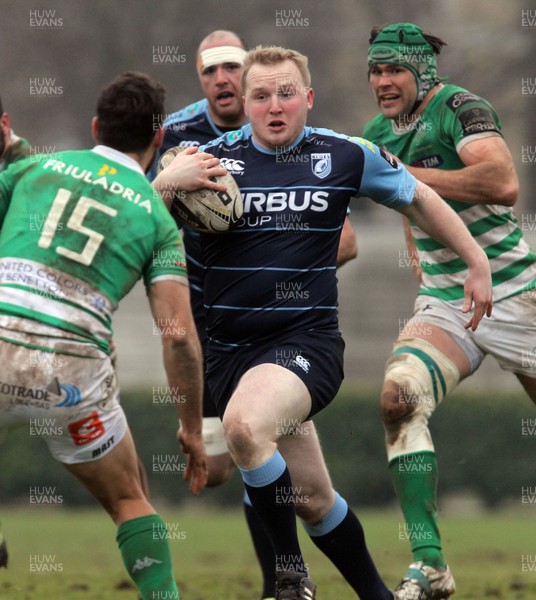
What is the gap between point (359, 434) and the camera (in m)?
17.2

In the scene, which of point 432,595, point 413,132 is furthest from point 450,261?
point 432,595

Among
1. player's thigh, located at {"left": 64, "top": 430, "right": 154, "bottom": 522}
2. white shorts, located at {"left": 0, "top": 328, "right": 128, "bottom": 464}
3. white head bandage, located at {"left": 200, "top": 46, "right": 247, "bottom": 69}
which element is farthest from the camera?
white head bandage, located at {"left": 200, "top": 46, "right": 247, "bottom": 69}

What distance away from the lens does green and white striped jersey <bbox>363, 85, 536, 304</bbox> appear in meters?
7.35

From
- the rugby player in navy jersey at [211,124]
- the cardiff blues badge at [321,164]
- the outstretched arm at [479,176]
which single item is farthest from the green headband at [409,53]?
the cardiff blues badge at [321,164]

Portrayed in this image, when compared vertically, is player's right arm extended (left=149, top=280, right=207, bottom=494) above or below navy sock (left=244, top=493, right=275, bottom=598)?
above

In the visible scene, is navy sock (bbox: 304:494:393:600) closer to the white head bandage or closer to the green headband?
the green headband

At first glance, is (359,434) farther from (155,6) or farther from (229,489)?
(155,6)

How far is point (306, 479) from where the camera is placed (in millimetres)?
6164

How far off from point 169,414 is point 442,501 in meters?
3.76

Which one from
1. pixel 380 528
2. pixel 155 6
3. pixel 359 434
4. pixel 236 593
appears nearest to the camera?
pixel 236 593

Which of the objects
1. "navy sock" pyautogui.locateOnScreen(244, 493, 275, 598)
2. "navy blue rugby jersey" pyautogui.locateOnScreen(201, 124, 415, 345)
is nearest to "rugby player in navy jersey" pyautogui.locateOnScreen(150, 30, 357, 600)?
"navy sock" pyautogui.locateOnScreen(244, 493, 275, 598)

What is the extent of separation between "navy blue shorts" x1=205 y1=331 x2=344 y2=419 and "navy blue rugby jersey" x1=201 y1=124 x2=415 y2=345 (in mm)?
56

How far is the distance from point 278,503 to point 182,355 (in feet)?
2.52

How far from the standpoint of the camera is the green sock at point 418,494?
22.4 ft
